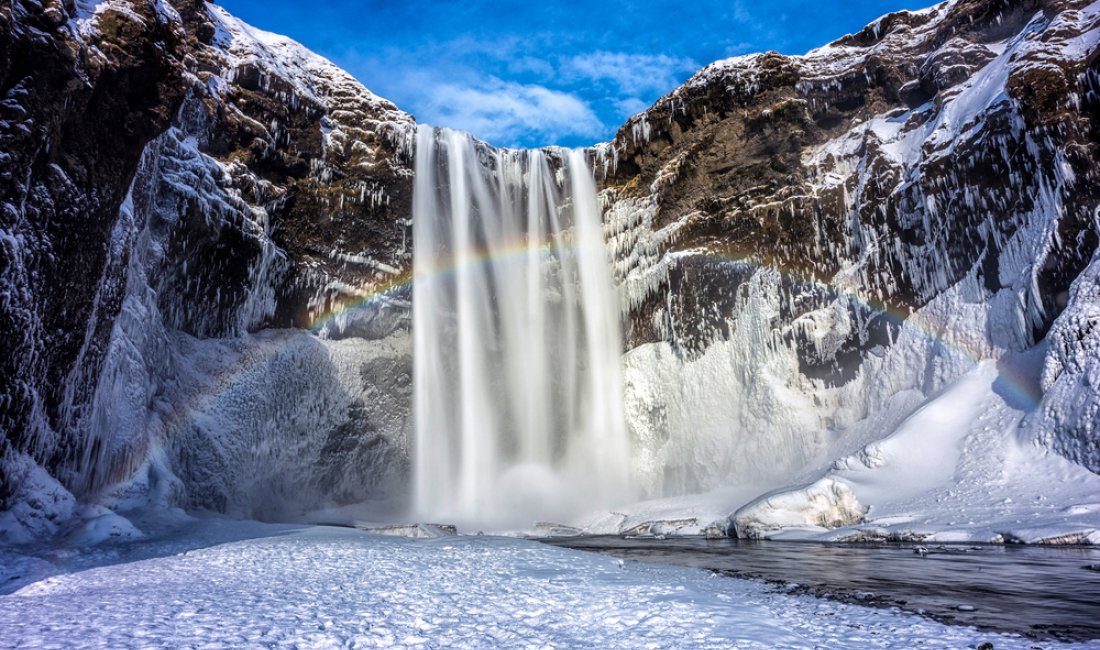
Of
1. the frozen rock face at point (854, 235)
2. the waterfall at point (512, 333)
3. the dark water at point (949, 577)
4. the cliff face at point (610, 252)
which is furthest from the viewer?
the waterfall at point (512, 333)

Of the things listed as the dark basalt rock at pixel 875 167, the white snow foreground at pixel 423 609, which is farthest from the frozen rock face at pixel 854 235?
the white snow foreground at pixel 423 609

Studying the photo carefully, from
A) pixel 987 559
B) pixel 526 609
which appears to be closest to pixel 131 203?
pixel 526 609

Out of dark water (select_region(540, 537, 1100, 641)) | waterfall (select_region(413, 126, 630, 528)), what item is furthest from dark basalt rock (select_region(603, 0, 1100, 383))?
dark water (select_region(540, 537, 1100, 641))

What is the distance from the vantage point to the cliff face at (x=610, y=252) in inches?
544

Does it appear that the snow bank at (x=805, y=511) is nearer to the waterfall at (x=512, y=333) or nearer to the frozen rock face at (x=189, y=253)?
the waterfall at (x=512, y=333)

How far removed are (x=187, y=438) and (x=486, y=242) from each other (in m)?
17.2

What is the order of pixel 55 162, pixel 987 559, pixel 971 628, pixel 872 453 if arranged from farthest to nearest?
pixel 872 453
pixel 55 162
pixel 987 559
pixel 971 628

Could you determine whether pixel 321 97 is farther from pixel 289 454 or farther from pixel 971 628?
pixel 971 628

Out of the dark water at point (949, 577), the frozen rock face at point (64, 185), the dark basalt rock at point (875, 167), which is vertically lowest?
the dark water at point (949, 577)

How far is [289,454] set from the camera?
1134 inches

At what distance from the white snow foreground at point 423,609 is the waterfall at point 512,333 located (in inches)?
846

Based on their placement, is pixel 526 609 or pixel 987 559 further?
pixel 987 559

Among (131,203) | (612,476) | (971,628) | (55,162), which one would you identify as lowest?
(971,628)

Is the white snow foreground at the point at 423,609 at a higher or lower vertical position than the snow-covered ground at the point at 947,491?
lower
